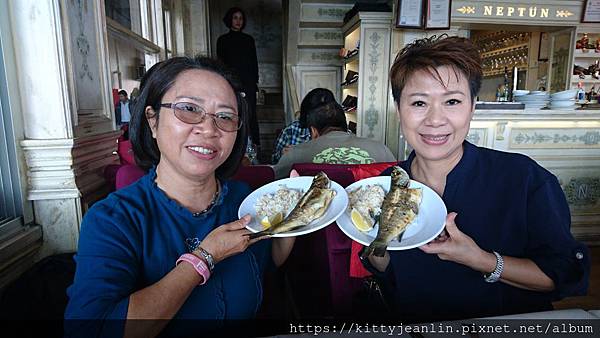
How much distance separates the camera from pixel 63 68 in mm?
1503

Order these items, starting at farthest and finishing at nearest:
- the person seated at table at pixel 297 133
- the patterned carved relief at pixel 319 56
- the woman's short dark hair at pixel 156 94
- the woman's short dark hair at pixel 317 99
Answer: the patterned carved relief at pixel 319 56
the person seated at table at pixel 297 133
the woman's short dark hair at pixel 317 99
the woman's short dark hair at pixel 156 94

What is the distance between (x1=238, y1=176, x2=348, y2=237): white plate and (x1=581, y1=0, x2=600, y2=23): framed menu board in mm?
5457

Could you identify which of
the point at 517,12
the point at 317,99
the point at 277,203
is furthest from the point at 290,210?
the point at 517,12

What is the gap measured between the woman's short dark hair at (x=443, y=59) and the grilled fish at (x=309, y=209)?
16.2 inches

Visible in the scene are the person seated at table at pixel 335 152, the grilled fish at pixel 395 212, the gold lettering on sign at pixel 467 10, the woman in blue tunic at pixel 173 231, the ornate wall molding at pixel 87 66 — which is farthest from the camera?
the gold lettering on sign at pixel 467 10

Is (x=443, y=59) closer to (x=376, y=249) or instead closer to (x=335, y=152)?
(x=376, y=249)

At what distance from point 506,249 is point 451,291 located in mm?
207

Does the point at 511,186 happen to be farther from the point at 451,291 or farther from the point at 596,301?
the point at 596,301

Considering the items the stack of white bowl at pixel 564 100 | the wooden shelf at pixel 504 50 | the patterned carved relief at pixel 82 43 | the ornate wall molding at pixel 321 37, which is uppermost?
the ornate wall molding at pixel 321 37

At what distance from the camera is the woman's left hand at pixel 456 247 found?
913mm

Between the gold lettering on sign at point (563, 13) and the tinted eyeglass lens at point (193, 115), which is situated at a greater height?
the gold lettering on sign at point (563, 13)

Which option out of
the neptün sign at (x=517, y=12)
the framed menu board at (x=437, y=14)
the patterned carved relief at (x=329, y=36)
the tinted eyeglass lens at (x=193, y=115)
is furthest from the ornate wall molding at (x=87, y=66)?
the patterned carved relief at (x=329, y=36)

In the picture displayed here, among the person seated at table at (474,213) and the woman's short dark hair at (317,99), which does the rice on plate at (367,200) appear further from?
the woman's short dark hair at (317,99)

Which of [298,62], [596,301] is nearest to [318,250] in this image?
[596,301]
